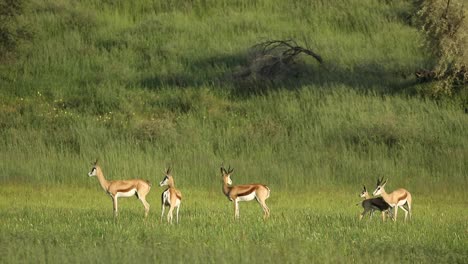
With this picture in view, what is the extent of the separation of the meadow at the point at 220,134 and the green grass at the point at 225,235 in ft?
0.16

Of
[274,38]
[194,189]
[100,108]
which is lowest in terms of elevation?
[194,189]

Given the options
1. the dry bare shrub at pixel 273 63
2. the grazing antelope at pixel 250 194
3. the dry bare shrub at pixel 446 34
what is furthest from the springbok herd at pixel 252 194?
the dry bare shrub at pixel 273 63

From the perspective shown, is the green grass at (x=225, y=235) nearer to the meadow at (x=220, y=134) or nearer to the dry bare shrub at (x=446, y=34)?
the meadow at (x=220, y=134)

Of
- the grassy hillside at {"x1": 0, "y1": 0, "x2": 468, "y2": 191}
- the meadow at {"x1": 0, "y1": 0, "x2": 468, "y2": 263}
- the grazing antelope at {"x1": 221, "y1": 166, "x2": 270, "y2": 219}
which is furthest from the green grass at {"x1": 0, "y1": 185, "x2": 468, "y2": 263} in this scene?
the grassy hillside at {"x1": 0, "y1": 0, "x2": 468, "y2": 191}

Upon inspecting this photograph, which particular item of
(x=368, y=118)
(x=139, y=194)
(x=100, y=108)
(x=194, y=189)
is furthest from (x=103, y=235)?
(x=100, y=108)

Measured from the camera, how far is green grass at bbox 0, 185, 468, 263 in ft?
39.1

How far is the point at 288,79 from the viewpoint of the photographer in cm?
3206

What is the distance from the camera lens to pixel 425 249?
→ 1293 cm

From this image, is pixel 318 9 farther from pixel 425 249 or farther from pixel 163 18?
pixel 425 249

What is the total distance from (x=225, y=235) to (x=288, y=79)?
739 inches

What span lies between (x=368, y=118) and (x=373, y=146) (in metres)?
1.94

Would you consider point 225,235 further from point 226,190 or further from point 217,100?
point 217,100

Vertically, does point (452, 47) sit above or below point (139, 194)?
above

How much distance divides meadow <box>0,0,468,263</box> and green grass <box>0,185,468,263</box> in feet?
0.16
